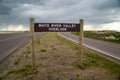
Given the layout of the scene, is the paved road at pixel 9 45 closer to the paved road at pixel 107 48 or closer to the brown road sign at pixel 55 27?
the brown road sign at pixel 55 27

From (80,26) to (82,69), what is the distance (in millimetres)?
2220

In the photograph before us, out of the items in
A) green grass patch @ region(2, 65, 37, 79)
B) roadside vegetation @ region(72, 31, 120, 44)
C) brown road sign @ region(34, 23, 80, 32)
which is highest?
brown road sign @ region(34, 23, 80, 32)

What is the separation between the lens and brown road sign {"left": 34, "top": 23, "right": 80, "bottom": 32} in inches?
404

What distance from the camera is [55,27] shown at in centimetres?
1043

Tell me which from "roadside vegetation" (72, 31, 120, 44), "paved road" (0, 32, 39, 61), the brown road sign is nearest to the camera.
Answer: the brown road sign

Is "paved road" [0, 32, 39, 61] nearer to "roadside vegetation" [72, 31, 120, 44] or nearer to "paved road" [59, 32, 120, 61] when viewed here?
"paved road" [59, 32, 120, 61]

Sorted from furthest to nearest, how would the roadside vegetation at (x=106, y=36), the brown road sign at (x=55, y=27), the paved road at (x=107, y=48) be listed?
1. the roadside vegetation at (x=106, y=36)
2. the paved road at (x=107, y=48)
3. the brown road sign at (x=55, y=27)

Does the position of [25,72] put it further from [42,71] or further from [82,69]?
[82,69]

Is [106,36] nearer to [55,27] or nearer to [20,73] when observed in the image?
[55,27]

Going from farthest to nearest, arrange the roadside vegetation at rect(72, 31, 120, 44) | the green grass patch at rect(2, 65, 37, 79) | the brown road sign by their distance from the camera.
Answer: the roadside vegetation at rect(72, 31, 120, 44)
the brown road sign
the green grass patch at rect(2, 65, 37, 79)

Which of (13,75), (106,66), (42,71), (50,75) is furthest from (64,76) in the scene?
(106,66)

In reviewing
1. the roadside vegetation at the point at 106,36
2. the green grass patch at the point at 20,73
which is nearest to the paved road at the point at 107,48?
the green grass patch at the point at 20,73

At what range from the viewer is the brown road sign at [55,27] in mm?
10258

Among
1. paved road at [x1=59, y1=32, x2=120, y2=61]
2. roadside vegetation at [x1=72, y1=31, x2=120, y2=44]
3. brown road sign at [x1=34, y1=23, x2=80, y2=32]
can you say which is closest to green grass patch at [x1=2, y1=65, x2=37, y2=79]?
brown road sign at [x1=34, y1=23, x2=80, y2=32]
